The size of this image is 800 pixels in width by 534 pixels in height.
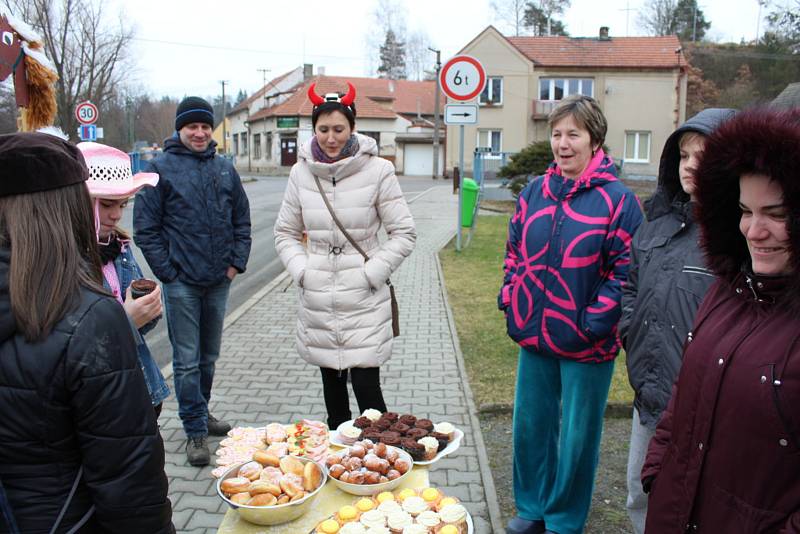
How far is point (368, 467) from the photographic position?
2.64m

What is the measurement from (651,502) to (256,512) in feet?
4.43

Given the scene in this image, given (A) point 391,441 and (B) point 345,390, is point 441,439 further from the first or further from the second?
(B) point 345,390

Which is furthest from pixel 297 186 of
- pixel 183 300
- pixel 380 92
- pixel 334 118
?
pixel 380 92

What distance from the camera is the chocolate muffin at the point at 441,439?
9.69ft

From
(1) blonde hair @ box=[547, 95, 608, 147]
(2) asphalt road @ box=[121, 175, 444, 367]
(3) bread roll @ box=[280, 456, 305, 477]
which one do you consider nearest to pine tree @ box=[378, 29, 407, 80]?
(2) asphalt road @ box=[121, 175, 444, 367]

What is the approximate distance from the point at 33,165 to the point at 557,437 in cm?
286

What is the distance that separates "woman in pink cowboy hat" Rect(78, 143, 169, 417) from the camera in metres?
2.71

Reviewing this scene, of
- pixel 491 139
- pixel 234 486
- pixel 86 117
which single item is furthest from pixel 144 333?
pixel 491 139

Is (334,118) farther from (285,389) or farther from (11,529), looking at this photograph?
(285,389)

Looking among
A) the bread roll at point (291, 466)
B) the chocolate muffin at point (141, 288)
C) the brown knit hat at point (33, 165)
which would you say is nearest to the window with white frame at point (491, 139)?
the chocolate muffin at point (141, 288)

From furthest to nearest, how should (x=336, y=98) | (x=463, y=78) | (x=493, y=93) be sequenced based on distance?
(x=493, y=93)
(x=463, y=78)
(x=336, y=98)

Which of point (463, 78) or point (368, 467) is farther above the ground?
point (463, 78)

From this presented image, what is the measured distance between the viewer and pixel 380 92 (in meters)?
Result: 65.7

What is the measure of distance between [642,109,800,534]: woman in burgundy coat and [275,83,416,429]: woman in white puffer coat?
2019mm
